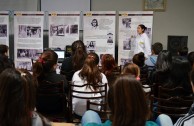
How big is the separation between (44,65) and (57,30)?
397cm

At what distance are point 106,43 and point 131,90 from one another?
18.8 ft

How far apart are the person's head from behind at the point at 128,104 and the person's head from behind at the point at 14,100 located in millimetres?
491

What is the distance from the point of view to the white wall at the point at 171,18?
7.54 metres

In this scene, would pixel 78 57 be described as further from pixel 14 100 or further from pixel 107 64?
pixel 14 100

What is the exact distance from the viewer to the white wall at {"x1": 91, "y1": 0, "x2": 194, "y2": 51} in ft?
24.7

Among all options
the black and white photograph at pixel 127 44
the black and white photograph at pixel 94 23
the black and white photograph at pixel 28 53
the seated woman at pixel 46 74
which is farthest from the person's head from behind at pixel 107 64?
the black and white photograph at pixel 28 53

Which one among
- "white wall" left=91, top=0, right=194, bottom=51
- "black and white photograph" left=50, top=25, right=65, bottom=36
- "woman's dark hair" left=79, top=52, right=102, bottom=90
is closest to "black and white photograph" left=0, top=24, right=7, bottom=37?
"black and white photograph" left=50, top=25, right=65, bottom=36

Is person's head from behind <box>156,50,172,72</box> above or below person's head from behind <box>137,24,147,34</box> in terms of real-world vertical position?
below

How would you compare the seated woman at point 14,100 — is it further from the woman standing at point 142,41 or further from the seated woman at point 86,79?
the woman standing at point 142,41

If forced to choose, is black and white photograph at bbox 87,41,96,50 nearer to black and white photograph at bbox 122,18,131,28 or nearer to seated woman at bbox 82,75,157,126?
black and white photograph at bbox 122,18,131,28

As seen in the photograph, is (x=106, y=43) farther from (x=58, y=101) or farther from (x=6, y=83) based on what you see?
(x=6, y=83)

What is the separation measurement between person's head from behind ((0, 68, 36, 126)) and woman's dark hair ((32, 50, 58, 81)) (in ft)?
6.50

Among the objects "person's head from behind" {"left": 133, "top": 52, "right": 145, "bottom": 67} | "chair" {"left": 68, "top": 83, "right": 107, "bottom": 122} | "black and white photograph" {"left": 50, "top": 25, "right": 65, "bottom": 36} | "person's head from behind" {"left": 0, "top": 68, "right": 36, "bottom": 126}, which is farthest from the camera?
"black and white photograph" {"left": 50, "top": 25, "right": 65, "bottom": 36}

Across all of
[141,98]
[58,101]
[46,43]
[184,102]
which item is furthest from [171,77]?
[46,43]
